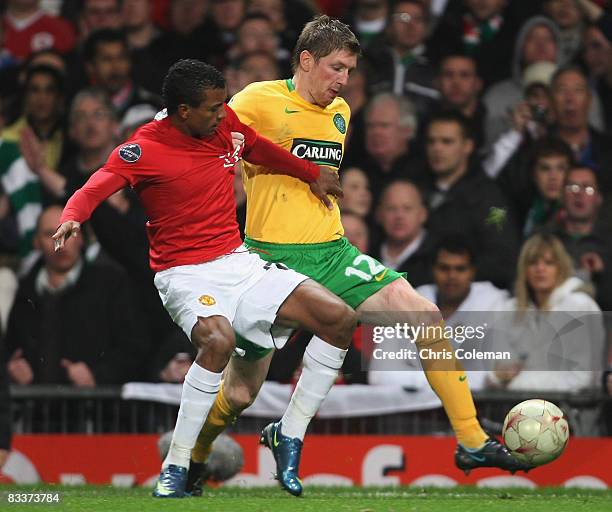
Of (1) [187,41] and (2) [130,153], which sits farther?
(1) [187,41]

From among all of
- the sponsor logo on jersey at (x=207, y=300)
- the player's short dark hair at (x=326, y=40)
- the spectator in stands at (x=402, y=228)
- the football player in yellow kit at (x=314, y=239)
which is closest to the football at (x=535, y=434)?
the football player in yellow kit at (x=314, y=239)

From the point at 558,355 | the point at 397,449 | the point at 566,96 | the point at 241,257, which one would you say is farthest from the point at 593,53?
the point at 241,257

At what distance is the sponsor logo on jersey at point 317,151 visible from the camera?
674cm

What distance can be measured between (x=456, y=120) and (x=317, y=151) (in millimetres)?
3367

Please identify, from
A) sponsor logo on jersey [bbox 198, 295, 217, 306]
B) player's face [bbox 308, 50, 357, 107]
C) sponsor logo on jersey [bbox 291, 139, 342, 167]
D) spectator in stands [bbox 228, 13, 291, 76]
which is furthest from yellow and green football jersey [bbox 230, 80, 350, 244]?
spectator in stands [bbox 228, 13, 291, 76]

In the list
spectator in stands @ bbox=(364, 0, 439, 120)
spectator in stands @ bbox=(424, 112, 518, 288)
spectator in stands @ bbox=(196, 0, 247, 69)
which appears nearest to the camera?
spectator in stands @ bbox=(424, 112, 518, 288)

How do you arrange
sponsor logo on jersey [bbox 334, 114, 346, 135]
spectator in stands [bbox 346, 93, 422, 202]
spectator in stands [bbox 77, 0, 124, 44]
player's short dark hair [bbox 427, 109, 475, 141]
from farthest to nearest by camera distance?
spectator in stands [bbox 77, 0, 124, 44], spectator in stands [bbox 346, 93, 422, 202], player's short dark hair [bbox 427, 109, 475, 141], sponsor logo on jersey [bbox 334, 114, 346, 135]

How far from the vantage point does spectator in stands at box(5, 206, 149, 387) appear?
365 inches

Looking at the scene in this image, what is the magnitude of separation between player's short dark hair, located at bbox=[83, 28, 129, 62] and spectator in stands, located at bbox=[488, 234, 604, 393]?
392 centimetres

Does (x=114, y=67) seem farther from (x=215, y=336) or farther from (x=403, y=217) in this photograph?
(x=215, y=336)

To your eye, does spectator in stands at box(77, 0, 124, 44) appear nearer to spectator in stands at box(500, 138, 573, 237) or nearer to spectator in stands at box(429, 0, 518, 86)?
spectator in stands at box(429, 0, 518, 86)

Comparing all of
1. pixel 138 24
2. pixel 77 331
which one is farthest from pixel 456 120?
pixel 77 331

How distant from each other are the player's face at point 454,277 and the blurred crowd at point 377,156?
0.04ft

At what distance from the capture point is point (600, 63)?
34.4 feet
